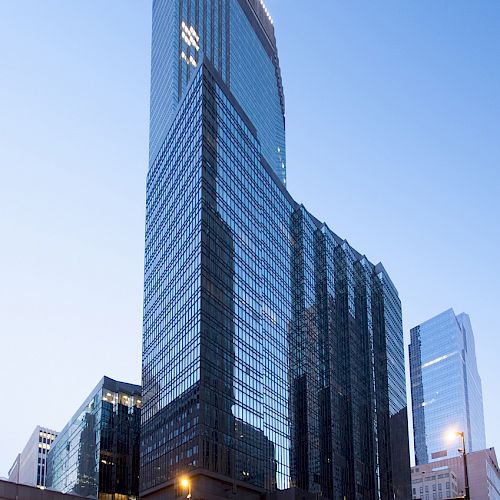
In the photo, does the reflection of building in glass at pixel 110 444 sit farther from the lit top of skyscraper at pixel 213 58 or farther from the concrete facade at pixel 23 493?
the concrete facade at pixel 23 493

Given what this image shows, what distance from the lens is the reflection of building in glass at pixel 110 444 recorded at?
552 feet

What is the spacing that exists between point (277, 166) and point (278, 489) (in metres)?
90.8

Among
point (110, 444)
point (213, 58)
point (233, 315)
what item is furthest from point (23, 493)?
point (213, 58)

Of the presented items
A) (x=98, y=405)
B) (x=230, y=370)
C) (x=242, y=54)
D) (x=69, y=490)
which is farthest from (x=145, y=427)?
(x=242, y=54)

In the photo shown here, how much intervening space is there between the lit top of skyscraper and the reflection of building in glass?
60.3 metres

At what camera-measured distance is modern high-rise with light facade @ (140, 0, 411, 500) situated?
363 ft

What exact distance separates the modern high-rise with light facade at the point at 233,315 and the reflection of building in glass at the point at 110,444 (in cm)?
4384

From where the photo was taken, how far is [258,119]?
591 ft

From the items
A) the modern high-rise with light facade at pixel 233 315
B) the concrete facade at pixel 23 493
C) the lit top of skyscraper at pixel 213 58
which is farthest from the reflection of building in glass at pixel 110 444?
the concrete facade at pixel 23 493

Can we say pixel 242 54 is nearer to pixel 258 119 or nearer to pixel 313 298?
pixel 258 119

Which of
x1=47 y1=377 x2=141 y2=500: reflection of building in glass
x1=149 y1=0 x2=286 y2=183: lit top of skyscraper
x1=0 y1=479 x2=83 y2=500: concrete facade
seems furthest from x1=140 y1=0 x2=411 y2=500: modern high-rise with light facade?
x1=47 y1=377 x2=141 y2=500: reflection of building in glass

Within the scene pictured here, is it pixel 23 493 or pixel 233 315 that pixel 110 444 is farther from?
pixel 23 493

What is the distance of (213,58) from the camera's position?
541ft

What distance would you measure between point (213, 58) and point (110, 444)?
87.8m
